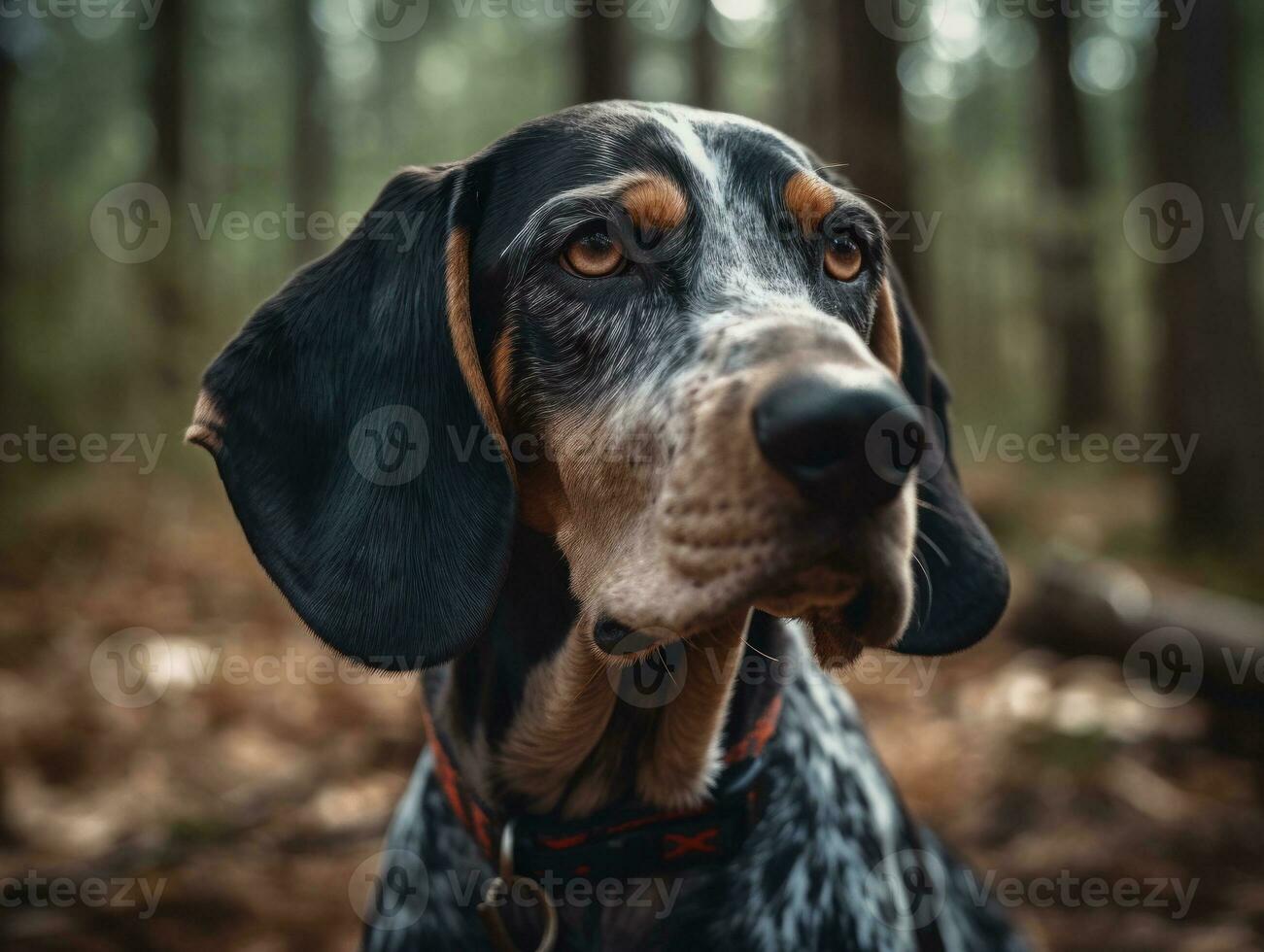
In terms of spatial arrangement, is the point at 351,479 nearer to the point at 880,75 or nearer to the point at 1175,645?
the point at 1175,645

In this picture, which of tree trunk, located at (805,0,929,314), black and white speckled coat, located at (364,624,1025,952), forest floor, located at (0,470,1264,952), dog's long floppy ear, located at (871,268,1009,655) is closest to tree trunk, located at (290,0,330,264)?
tree trunk, located at (805,0,929,314)

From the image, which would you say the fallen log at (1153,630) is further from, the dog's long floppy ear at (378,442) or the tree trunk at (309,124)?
the tree trunk at (309,124)

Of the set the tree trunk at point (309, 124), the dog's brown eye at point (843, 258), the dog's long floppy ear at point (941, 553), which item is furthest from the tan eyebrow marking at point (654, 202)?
the tree trunk at point (309, 124)

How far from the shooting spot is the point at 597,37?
21.1ft

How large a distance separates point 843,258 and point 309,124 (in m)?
19.0

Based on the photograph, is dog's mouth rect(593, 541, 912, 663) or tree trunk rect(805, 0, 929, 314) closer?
dog's mouth rect(593, 541, 912, 663)

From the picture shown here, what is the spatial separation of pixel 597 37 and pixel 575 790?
5525 millimetres

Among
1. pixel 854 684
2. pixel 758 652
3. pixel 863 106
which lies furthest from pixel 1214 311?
pixel 758 652

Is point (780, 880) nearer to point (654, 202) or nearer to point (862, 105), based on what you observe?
point (654, 202)

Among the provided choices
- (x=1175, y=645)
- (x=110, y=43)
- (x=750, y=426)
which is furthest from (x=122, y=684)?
(x=110, y=43)

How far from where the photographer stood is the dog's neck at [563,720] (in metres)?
2.17

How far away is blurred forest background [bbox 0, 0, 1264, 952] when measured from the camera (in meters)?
3.72

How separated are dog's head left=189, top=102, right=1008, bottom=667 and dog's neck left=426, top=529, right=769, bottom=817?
143 mm

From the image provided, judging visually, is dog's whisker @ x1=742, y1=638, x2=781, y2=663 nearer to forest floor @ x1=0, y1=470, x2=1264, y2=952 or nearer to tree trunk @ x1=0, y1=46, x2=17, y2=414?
forest floor @ x1=0, y1=470, x2=1264, y2=952
